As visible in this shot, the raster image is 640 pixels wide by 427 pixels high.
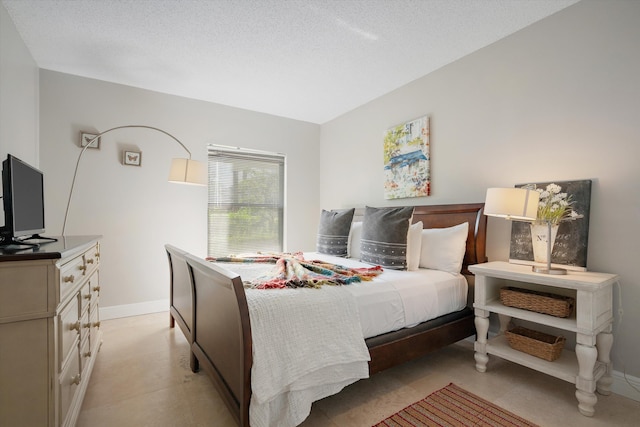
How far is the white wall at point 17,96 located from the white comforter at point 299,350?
6.91 ft

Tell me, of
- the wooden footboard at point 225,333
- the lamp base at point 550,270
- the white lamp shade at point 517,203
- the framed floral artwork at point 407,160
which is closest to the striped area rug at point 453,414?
the wooden footboard at point 225,333

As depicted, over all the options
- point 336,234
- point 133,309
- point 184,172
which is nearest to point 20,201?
point 184,172

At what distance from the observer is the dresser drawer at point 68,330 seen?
1255mm

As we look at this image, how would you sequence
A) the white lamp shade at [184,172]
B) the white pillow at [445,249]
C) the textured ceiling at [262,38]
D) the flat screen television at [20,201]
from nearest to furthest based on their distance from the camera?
the flat screen television at [20,201]
the textured ceiling at [262,38]
the white pillow at [445,249]
the white lamp shade at [184,172]

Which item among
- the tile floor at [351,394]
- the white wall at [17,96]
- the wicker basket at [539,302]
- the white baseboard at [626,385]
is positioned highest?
the white wall at [17,96]

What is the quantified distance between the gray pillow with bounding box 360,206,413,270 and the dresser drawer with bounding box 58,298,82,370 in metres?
2.00

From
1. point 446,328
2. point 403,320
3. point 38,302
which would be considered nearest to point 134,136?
point 38,302

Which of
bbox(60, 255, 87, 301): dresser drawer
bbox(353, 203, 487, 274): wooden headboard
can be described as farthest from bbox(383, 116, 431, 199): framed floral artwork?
bbox(60, 255, 87, 301): dresser drawer

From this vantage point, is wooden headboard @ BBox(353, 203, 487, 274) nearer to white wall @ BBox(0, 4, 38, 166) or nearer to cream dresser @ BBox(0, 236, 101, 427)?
cream dresser @ BBox(0, 236, 101, 427)

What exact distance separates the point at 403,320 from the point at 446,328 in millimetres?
475

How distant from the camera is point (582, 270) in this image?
2.00 metres

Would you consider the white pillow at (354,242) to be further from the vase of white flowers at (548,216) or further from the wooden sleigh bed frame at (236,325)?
the vase of white flowers at (548,216)

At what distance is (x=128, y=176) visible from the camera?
3361 mm

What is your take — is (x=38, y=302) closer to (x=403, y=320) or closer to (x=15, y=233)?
(x=15, y=233)
